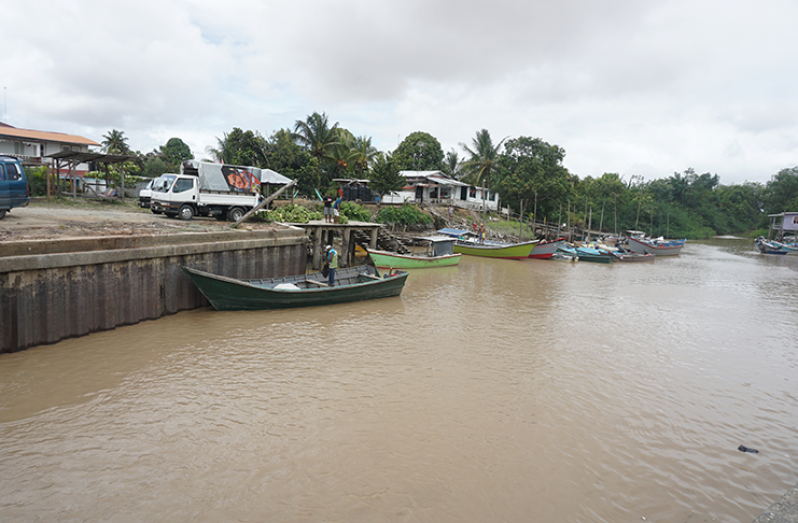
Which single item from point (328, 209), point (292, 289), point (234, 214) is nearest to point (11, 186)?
point (234, 214)

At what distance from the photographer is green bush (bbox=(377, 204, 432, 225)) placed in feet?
108

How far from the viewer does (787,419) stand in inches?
298

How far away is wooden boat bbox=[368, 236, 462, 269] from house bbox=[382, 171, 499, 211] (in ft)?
59.1

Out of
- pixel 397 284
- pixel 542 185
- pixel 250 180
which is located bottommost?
pixel 397 284

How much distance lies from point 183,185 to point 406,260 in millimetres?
10478

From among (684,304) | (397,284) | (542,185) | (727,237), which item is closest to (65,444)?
(397,284)

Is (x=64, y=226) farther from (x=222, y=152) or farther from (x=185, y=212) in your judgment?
(x=222, y=152)

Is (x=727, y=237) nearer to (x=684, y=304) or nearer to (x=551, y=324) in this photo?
(x=684, y=304)

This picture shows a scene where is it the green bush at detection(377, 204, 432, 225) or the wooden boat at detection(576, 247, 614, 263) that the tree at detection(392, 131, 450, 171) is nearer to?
the green bush at detection(377, 204, 432, 225)

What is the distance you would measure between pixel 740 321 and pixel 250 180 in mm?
19826

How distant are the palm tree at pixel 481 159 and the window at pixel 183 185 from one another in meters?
33.7

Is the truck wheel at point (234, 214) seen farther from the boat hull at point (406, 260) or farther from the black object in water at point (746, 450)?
the black object in water at point (746, 450)

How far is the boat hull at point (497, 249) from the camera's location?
29.3 metres

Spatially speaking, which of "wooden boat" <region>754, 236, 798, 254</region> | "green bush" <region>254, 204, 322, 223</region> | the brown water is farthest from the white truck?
"wooden boat" <region>754, 236, 798, 254</region>
